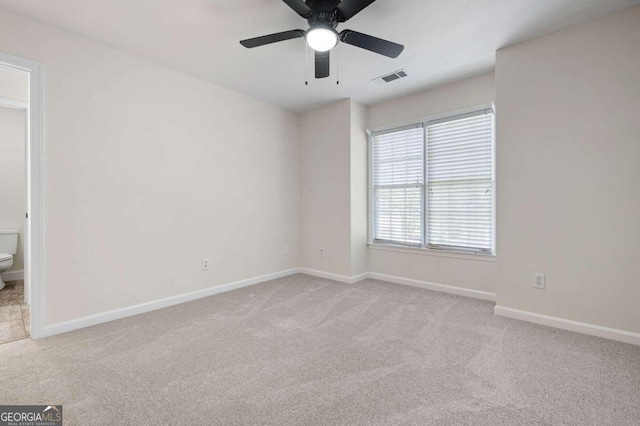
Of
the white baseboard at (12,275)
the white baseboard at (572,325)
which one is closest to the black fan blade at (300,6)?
the white baseboard at (572,325)

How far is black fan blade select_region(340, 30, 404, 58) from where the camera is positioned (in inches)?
84.3

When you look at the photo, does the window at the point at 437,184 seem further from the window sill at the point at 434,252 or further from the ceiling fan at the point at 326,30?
the ceiling fan at the point at 326,30

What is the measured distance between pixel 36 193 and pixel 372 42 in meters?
2.89

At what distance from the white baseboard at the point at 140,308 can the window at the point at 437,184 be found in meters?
2.05

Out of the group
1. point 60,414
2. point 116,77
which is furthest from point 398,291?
point 116,77

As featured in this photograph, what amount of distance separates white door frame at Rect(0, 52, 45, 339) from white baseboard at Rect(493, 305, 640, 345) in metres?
4.06

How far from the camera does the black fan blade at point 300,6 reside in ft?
6.16

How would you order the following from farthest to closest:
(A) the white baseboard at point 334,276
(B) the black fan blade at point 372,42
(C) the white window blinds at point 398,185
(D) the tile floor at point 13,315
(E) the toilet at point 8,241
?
(A) the white baseboard at point 334,276 → (E) the toilet at point 8,241 → (C) the white window blinds at point 398,185 → (D) the tile floor at point 13,315 → (B) the black fan blade at point 372,42

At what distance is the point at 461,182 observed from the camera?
3564 mm

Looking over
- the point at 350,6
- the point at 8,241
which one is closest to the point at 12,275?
the point at 8,241

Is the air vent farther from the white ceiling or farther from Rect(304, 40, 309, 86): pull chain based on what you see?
Rect(304, 40, 309, 86): pull chain

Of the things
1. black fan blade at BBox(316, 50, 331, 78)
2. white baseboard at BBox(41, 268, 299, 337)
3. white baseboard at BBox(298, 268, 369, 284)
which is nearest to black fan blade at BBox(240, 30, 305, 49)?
black fan blade at BBox(316, 50, 331, 78)

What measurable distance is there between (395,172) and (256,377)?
10.4 feet

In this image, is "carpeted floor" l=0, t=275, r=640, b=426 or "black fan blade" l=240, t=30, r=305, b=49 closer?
"carpeted floor" l=0, t=275, r=640, b=426
